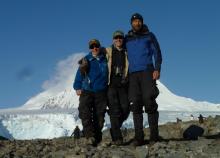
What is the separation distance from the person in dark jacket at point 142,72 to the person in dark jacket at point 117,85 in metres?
0.32

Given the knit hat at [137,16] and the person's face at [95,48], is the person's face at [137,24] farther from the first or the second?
the person's face at [95,48]

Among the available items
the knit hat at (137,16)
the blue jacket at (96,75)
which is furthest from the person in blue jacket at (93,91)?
the knit hat at (137,16)

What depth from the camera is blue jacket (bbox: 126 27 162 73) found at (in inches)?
414

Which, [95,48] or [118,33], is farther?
[95,48]

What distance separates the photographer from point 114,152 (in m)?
9.48

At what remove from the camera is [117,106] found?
10969 millimetres

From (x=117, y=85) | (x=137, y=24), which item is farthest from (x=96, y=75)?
(x=137, y=24)

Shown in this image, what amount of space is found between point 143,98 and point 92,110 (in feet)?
4.97

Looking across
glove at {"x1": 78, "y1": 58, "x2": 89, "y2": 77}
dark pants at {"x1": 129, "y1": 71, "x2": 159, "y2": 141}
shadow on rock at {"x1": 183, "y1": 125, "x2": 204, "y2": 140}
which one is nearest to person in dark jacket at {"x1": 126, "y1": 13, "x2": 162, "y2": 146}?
dark pants at {"x1": 129, "y1": 71, "x2": 159, "y2": 141}

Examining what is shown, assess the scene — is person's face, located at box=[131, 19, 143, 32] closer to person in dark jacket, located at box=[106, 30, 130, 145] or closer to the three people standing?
the three people standing

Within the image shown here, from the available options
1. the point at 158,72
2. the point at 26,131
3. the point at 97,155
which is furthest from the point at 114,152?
the point at 26,131

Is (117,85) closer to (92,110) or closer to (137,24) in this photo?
(92,110)

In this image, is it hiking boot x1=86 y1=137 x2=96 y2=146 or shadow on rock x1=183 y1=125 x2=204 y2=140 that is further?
shadow on rock x1=183 y1=125 x2=204 y2=140

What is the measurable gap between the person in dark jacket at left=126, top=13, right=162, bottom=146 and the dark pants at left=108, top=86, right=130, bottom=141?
0.35m
